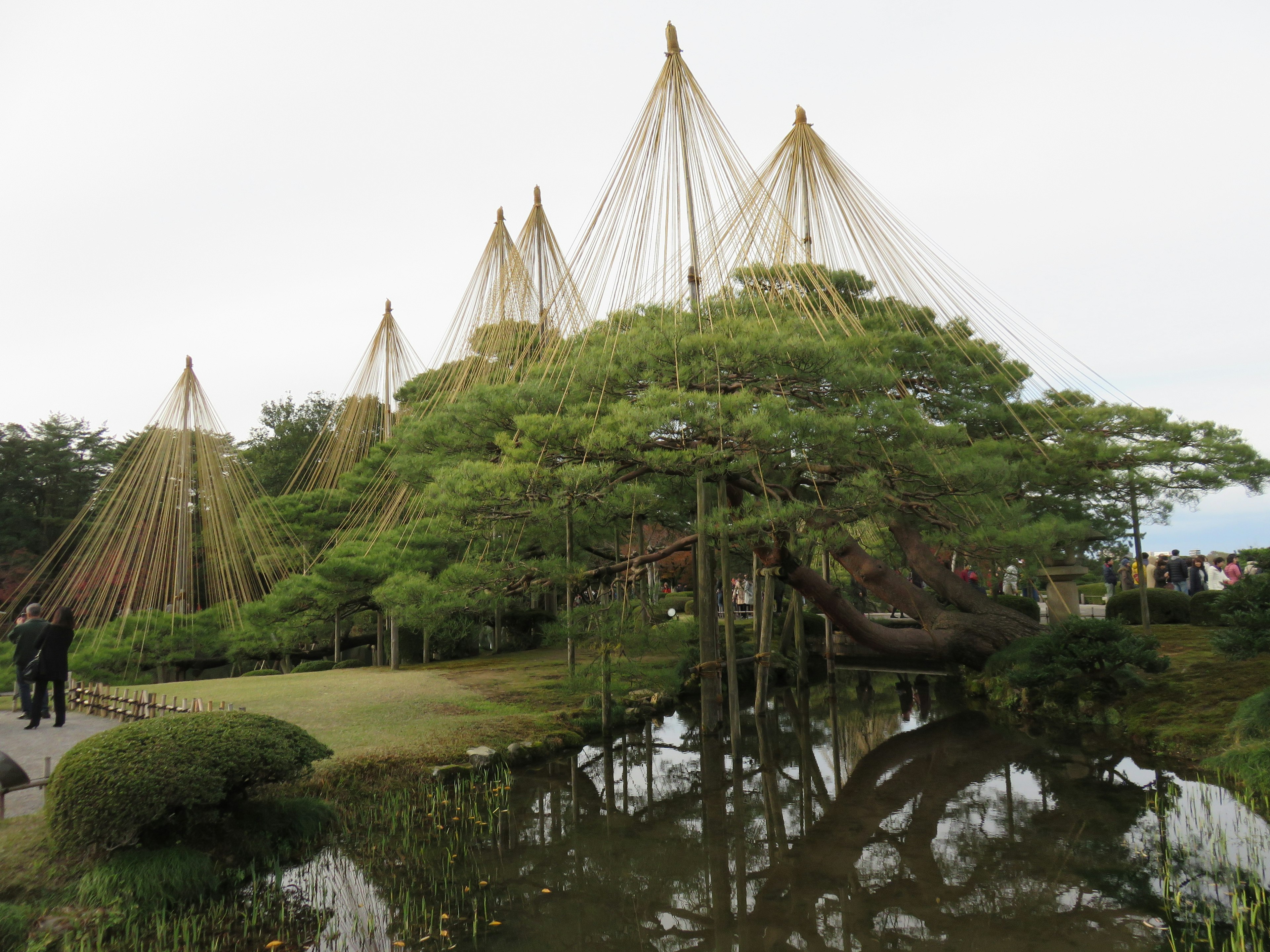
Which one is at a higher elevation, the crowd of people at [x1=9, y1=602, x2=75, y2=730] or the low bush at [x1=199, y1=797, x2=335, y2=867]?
the crowd of people at [x1=9, y1=602, x2=75, y2=730]

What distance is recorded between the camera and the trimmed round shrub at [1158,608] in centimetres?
1372

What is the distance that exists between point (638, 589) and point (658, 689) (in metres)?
2.74

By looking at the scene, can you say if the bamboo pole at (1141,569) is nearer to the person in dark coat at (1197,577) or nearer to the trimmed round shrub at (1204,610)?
the trimmed round shrub at (1204,610)

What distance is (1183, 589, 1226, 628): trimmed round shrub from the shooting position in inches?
518

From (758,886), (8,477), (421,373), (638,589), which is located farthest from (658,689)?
(8,477)

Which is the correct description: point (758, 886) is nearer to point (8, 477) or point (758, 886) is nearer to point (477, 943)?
point (477, 943)

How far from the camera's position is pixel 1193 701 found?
8.88 metres

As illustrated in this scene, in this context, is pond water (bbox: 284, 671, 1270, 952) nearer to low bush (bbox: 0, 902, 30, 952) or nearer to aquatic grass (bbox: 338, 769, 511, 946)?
aquatic grass (bbox: 338, 769, 511, 946)

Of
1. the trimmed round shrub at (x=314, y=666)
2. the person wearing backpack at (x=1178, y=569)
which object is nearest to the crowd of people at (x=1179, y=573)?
the person wearing backpack at (x=1178, y=569)

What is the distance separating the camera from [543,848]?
235 inches

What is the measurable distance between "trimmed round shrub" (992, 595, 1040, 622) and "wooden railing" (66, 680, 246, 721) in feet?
41.1

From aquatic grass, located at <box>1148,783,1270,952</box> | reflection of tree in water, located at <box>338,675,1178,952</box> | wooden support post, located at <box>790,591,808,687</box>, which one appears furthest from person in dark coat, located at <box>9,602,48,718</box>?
wooden support post, located at <box>790,591,808,687</box>

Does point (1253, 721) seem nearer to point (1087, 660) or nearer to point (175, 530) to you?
point (1087, 660)

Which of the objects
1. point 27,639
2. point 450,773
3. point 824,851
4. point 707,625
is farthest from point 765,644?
point 27,639
